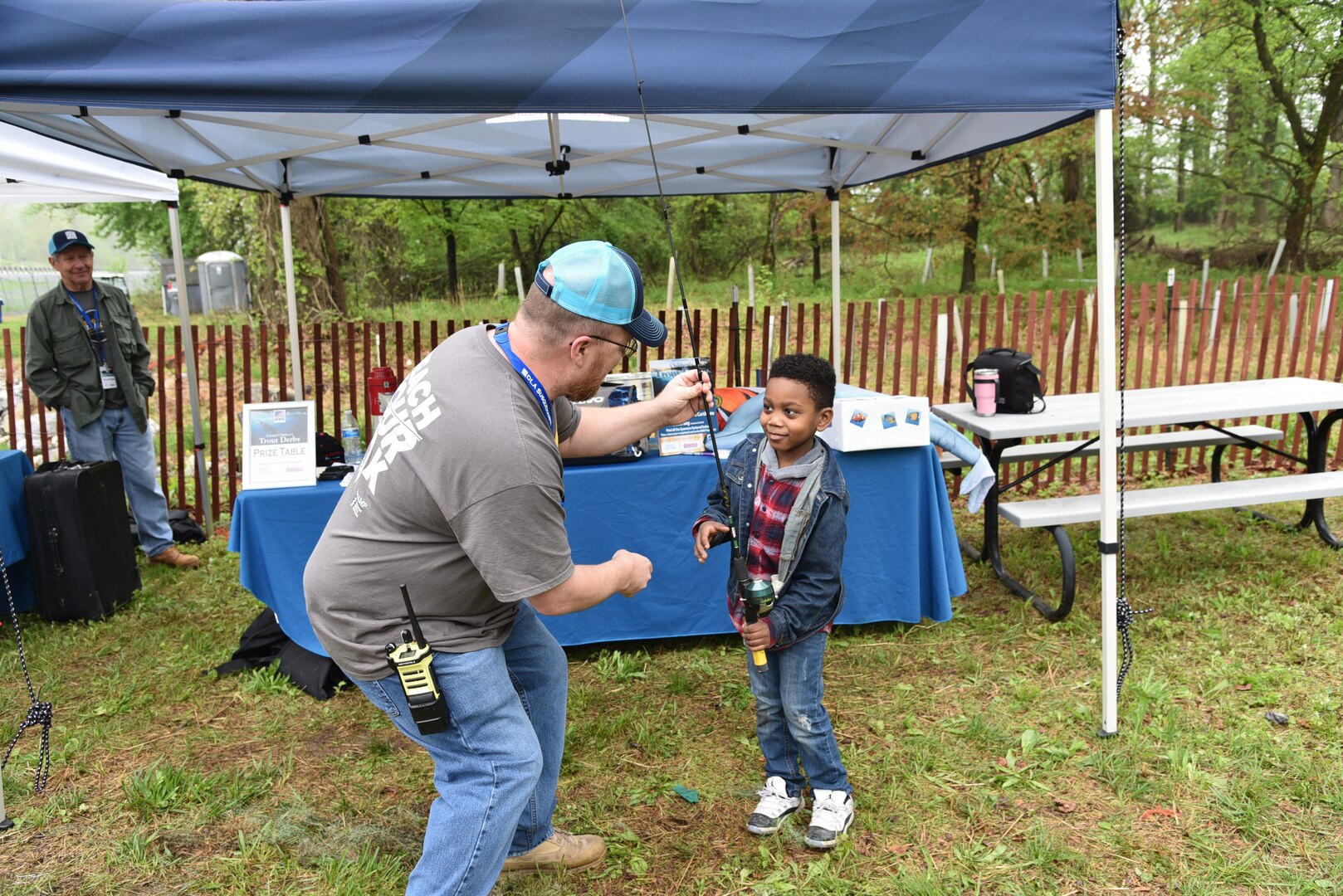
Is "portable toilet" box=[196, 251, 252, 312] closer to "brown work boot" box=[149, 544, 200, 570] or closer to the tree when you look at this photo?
"brown work boot" box=[149, 544, 200, 570]

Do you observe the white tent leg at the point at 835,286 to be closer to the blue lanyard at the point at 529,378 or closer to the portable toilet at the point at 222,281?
the blue lanyard at the point at 529,378

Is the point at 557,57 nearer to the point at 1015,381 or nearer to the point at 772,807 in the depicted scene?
the point at 772,807

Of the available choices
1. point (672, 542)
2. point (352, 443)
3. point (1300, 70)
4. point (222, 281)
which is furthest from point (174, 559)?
point (222, 281)

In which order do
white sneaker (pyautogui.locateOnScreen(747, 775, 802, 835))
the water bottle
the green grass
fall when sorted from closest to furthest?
the green grass
white sneaker (pyautogui.locateOnScreen(747, 775, 802, 835))
the water bottle

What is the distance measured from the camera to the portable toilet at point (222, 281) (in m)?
24.5

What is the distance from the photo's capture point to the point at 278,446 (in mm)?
3729

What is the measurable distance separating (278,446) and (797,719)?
2425 millimetres

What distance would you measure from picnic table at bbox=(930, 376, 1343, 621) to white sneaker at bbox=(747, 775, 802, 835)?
1.95 m

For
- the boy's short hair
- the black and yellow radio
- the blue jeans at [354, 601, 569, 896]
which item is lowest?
the blue jeans at [354, 601, 569, 896]

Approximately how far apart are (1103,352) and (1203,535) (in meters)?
3.00

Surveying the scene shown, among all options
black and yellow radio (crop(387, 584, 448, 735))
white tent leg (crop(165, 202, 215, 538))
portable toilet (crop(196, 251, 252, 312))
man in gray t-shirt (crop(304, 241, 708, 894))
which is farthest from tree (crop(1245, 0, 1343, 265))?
portable toilet (crop(196, 251, 252, 312))

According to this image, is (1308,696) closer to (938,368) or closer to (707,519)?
(707,519)

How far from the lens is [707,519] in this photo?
8.77 ft

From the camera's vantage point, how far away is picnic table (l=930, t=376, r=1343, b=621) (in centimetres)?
413
